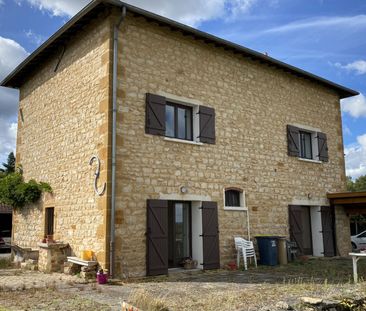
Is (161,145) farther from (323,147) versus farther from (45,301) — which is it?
(323,147)

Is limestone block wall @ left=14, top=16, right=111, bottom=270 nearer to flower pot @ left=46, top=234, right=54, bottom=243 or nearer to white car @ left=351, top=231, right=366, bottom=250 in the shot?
flower pot @ left=46, top=234, right=54, bottom=243

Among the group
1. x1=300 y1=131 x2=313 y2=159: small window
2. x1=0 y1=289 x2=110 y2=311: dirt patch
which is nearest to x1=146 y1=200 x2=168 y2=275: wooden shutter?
x1=0 y1=289 x2=110 y2=311: dirt patch

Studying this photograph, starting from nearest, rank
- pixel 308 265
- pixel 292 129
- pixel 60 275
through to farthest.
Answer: pixel 60 275 → pixel 308 265 → pixel 292 129

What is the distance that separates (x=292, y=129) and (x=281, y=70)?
1850 millimetres

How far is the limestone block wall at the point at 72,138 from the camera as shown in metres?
8.71

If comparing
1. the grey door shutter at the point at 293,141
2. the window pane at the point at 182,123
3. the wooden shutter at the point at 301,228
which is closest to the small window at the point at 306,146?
the grey door shutter at the point at 293,141

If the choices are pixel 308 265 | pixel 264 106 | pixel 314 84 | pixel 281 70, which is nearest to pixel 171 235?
pixel 308 265

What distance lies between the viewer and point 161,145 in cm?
925

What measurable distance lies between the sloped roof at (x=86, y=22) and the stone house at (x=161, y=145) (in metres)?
0.04

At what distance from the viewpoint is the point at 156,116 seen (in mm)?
9219

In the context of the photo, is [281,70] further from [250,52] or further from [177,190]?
[177,190]

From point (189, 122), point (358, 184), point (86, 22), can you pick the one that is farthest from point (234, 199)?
point (358, 184)

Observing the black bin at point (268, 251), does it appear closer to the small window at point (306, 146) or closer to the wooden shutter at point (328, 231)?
the wooden shutter at point (328, 231)

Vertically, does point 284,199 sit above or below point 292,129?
below
